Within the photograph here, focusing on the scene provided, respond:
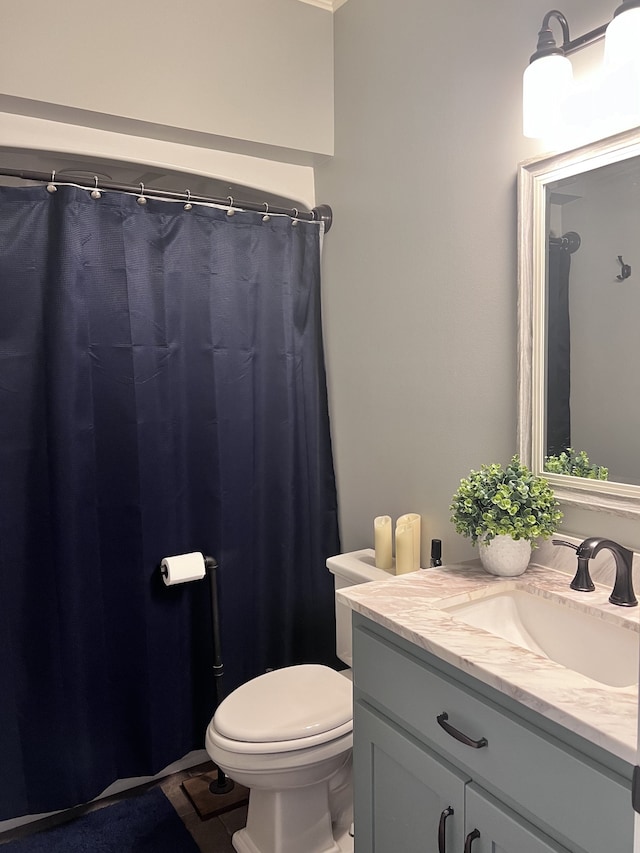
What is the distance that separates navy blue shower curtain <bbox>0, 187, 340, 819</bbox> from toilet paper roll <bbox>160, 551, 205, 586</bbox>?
53 mm

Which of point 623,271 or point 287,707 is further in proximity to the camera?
point 287,707

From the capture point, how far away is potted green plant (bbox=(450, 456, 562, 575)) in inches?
60.2

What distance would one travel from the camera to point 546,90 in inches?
57.8

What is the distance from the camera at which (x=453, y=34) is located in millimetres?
1841

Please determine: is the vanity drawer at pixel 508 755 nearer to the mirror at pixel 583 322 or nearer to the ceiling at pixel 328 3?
the mirror at pixel 583 322

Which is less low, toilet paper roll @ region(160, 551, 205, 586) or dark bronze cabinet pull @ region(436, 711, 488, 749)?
toilet paper roll @ region(160, 551, 205, 586)

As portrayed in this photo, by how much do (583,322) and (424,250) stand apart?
61 centimetres

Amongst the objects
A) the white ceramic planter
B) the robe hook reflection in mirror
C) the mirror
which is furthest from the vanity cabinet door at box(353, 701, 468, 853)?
the robe hook reflection in mirror

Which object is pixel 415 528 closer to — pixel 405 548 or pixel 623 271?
pixel 405 548

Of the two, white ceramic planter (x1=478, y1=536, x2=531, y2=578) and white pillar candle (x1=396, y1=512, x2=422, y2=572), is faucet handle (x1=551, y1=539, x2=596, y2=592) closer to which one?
white ceramic planter (x1=478, y1=536, x2=531, y2=578)

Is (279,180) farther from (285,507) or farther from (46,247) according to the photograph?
(285,507)

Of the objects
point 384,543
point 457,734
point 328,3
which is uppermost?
point 328,3

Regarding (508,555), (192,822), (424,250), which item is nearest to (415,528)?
(508,555)

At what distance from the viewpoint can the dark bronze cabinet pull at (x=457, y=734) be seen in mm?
1127
